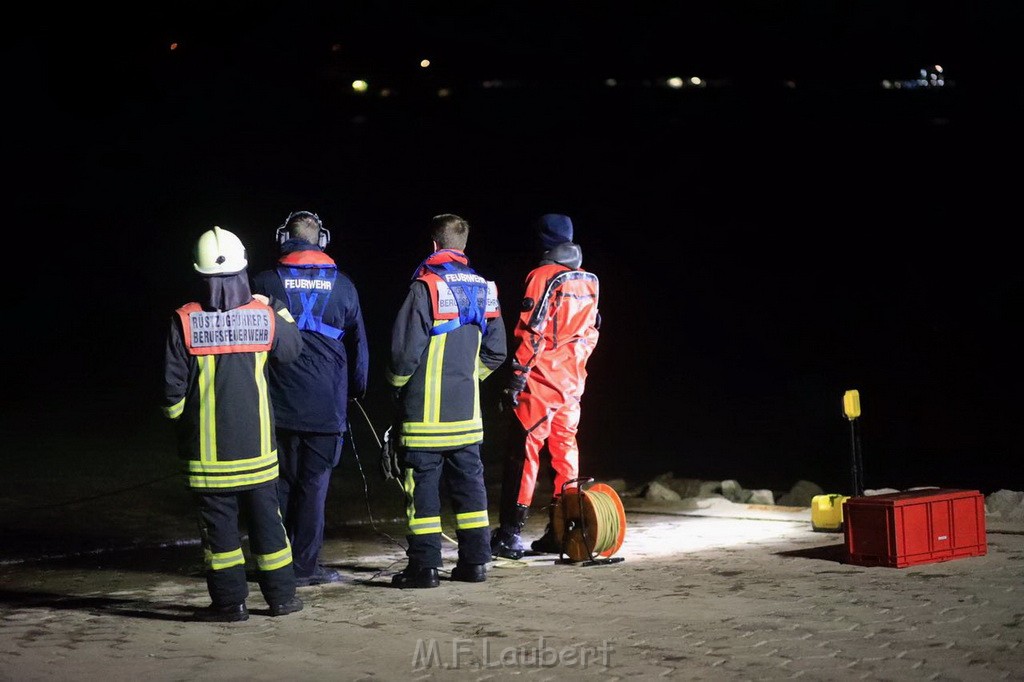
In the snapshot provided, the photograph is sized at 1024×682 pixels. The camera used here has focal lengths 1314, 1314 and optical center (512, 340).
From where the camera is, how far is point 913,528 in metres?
8.41

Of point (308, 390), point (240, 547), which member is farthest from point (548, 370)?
point (240, 547)

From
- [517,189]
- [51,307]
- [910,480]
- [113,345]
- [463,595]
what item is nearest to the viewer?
[463,595]

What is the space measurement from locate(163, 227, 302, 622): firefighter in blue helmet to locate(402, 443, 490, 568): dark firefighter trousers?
3.32ft

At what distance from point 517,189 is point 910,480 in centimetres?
3200

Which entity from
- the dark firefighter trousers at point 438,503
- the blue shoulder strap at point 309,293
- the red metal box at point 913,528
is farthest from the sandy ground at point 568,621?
the blue shoulder strap at point 309,293

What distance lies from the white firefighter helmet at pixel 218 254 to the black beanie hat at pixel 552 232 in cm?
293

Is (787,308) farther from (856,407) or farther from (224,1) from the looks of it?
(856,407)

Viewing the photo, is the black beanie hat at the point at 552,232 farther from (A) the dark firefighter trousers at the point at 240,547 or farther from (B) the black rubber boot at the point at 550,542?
(A) the dark firefighter trousers at the point at 240,547

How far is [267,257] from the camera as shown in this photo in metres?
36.1

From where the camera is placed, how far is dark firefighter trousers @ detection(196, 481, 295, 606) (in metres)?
7.32

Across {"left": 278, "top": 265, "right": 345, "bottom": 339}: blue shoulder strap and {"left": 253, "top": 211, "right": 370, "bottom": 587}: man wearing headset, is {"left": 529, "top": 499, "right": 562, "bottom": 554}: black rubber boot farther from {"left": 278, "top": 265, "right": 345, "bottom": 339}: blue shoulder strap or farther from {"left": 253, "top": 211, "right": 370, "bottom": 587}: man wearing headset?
{"left": 278, "top": 265, "right": 345, "bottom": 339}: blue shoulder strap

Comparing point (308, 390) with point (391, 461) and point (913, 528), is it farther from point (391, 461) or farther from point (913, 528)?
point (913, 528)

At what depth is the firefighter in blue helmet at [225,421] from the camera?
24.0ft

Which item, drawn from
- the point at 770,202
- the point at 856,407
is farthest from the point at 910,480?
the point at 770,202
